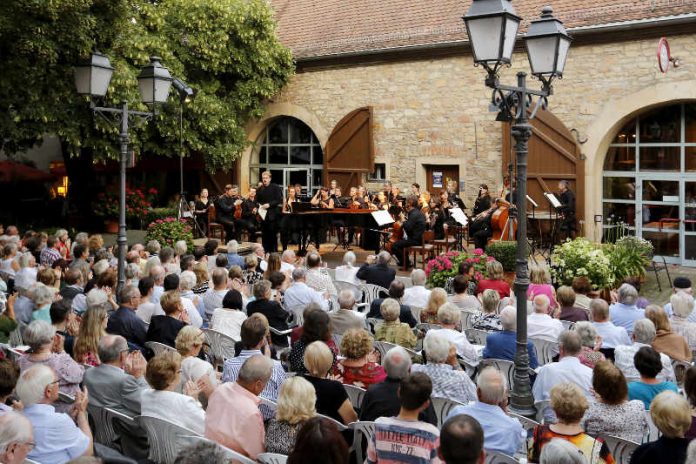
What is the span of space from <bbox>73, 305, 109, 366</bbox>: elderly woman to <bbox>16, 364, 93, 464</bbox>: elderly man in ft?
4.52

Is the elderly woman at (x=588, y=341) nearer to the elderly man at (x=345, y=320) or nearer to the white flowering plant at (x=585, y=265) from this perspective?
the elderly man at (x=345, y=320)

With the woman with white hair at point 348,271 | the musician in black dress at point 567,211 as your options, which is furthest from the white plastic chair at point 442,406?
the musician in black dress at point 567,211

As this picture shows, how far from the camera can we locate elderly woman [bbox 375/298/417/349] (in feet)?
21.8

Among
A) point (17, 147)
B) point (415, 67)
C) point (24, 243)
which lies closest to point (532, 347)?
point (24, 243)

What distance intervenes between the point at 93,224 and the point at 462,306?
16352mm

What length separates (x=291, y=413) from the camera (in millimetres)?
4195

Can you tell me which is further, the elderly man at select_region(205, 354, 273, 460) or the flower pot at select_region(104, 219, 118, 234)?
the flower pot at select_region(104, 219, 118, 234)

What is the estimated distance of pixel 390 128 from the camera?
19.4 meters

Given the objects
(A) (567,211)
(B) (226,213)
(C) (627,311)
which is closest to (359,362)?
(C) (627,311)

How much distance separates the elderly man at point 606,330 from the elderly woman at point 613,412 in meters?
2.19

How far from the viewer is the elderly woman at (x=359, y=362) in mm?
5359

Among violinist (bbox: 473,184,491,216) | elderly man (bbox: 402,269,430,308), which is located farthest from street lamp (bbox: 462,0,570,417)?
violinist (bbox: 473,184,491,216)

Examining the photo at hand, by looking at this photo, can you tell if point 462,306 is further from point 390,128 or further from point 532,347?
Result: point 390,128

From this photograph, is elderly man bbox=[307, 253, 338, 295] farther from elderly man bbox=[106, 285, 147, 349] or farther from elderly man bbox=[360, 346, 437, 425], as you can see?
elderly man bbox=[360, 346, 437, 425]
